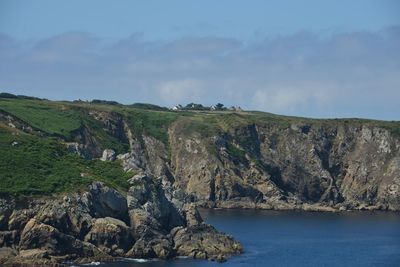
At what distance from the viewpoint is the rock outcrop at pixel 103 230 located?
441ft

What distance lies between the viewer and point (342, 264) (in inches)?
5763

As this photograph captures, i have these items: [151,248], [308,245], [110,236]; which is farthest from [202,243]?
[308,245]

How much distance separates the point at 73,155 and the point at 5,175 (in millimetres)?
21704

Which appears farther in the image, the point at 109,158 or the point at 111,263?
the point at 109,158

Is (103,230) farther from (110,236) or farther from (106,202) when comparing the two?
(106,202)

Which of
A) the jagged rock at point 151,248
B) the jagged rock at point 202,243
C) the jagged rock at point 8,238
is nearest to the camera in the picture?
the jagged rock at point 8,238

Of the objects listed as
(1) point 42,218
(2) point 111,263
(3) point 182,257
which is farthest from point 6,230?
(3) point 182,257

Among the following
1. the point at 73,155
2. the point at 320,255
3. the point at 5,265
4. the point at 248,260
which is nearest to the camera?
the point at 5,265

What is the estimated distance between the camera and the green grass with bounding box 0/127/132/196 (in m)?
148

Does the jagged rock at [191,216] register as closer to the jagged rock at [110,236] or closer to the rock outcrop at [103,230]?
the rock outcrop at [103,230]

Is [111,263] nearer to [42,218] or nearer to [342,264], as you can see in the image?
[42,218]

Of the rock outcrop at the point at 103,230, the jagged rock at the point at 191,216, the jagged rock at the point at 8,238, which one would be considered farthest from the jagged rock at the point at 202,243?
the jagged rock at the point at 8,238

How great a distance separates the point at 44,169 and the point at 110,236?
2301cm

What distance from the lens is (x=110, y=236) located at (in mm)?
139750
